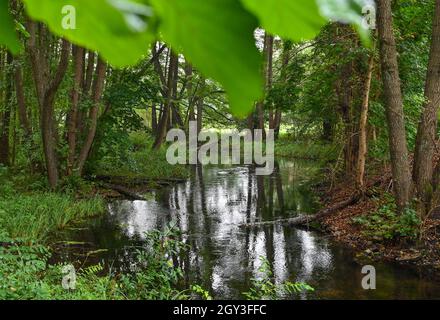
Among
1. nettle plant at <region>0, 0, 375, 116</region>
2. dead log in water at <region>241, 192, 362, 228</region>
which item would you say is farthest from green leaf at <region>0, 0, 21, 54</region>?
dead log in water at <region>241, 192, 362, 228</region>

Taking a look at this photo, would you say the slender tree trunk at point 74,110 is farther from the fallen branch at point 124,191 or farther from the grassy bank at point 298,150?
the grassy bank at point 298,150

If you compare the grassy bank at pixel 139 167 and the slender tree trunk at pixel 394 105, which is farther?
the grassy bank at pixel 139 167

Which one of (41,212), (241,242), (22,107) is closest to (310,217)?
(241,242)

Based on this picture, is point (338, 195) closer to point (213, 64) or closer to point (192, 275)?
point (192, 275)

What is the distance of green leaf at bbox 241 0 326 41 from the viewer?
1.00 feet

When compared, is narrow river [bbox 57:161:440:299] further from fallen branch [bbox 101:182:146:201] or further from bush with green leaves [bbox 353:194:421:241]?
bush with green leaves [bbox 353:194:421:241]

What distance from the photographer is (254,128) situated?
33.6 m

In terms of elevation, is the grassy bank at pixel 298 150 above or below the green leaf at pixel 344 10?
above

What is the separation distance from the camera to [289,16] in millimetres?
318

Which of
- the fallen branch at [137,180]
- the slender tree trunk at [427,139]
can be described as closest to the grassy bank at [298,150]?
the fallen branch at [137,180]

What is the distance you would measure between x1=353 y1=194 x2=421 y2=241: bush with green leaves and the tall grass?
6110mm

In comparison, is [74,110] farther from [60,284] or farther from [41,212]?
[60,284]

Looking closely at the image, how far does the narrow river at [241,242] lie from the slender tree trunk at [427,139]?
1.90 meters

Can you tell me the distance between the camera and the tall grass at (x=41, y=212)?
8133 millimetres
